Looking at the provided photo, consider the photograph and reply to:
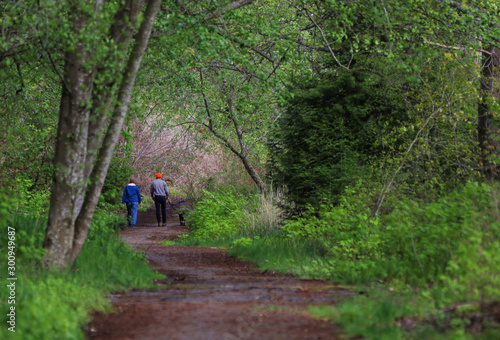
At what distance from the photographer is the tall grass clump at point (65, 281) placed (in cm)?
446

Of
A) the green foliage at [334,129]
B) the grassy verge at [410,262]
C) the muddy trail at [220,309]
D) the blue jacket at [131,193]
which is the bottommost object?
the muddy trail at [220,309]

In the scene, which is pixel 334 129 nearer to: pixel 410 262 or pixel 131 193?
pixel 410 262

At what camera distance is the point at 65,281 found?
620 centimetres

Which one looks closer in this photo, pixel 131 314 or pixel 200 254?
pixel 131 314

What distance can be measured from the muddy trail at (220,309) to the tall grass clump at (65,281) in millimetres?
200

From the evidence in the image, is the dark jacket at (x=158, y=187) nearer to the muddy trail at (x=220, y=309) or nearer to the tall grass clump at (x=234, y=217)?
the tall grass clump at (x=234, y=217)

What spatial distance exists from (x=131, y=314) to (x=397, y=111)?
8684 millimetres

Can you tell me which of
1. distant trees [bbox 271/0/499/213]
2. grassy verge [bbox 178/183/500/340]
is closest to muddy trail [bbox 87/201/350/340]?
grassy verge [bbox 178/183/500/340]

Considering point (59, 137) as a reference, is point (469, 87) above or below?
above

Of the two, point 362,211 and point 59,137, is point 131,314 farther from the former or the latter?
point 362,211

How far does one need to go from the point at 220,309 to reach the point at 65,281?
6.15ft

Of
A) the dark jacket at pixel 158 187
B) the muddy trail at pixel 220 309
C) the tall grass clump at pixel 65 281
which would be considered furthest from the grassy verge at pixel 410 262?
the dark jacket at pixel 158 187

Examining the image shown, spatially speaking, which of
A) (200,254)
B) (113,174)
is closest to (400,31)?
(200,254)

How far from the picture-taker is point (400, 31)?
11055 mm
